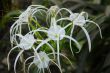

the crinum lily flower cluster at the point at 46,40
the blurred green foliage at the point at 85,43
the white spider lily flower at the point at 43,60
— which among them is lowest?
the blurred green foliage at the point at 85,43

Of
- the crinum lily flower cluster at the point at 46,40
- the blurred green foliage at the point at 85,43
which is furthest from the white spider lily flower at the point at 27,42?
the blurred green foliage at the point at 85,43

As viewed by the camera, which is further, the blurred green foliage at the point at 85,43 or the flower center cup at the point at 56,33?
the blurred green foliage at the point at 85,43

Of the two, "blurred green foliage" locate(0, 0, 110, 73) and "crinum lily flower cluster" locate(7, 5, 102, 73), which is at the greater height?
"crinum lily flower cluster" locate(7, 5, 102, 73)

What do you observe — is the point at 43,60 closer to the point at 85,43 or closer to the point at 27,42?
the point at 27,42

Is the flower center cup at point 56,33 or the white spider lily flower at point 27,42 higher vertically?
the flower center cup at point 56,33

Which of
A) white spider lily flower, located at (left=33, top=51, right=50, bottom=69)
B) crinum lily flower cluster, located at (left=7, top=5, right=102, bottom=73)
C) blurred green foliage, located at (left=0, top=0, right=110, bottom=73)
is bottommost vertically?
blurred green foliage, located at (left=0, top=0, right=110, bottom=73)

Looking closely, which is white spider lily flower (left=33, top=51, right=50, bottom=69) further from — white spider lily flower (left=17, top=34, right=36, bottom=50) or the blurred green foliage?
the blurred green foliage

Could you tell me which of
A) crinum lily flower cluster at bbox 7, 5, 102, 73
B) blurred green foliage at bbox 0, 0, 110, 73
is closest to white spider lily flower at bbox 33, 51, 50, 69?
crinum lily flower cluster at bbox 7, 5, 102, 73

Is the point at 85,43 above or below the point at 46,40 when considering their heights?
below

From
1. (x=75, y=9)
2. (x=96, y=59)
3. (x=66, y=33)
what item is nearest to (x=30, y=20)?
(x=66, y=33)

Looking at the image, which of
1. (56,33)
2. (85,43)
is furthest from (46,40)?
(85,43)

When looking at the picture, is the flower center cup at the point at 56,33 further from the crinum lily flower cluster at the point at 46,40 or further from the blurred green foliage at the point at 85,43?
the blurred green foliage at the point at 85,43

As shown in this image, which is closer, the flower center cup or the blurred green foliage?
the flower center cup
